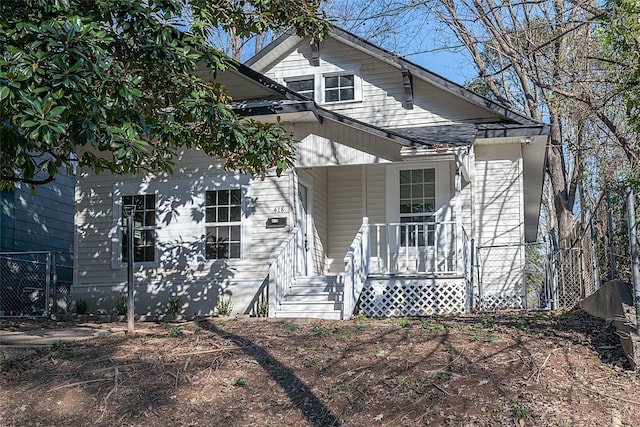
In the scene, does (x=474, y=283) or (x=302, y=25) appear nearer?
(x=302, y=25)

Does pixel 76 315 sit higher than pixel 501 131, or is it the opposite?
pixel 501 131

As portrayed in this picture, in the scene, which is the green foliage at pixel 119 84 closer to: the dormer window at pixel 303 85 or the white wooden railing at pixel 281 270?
the white wooden railing at pixel 281 270

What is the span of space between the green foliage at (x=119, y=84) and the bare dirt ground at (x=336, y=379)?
228cm

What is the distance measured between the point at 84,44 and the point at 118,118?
1018mm

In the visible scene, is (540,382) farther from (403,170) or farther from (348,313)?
(403,170)

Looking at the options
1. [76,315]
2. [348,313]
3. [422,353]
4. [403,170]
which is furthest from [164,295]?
[422,353]

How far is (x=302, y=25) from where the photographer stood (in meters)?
11.3

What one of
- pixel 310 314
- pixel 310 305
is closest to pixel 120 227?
pixel 310 305

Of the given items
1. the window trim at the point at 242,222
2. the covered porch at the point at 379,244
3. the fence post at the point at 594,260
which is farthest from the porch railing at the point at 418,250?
the fence post at the point at 594,260

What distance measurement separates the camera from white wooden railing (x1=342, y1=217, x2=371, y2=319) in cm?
1148

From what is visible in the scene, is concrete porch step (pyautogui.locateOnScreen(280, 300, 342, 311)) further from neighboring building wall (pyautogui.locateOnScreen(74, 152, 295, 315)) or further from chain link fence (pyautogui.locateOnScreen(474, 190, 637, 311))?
chain link fence (pyautogui.locateOnScreen(474, 190, 637, 311))

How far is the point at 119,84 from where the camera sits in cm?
765

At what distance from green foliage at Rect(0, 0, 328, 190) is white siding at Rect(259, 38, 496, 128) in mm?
4640

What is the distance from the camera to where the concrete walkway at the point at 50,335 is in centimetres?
948
